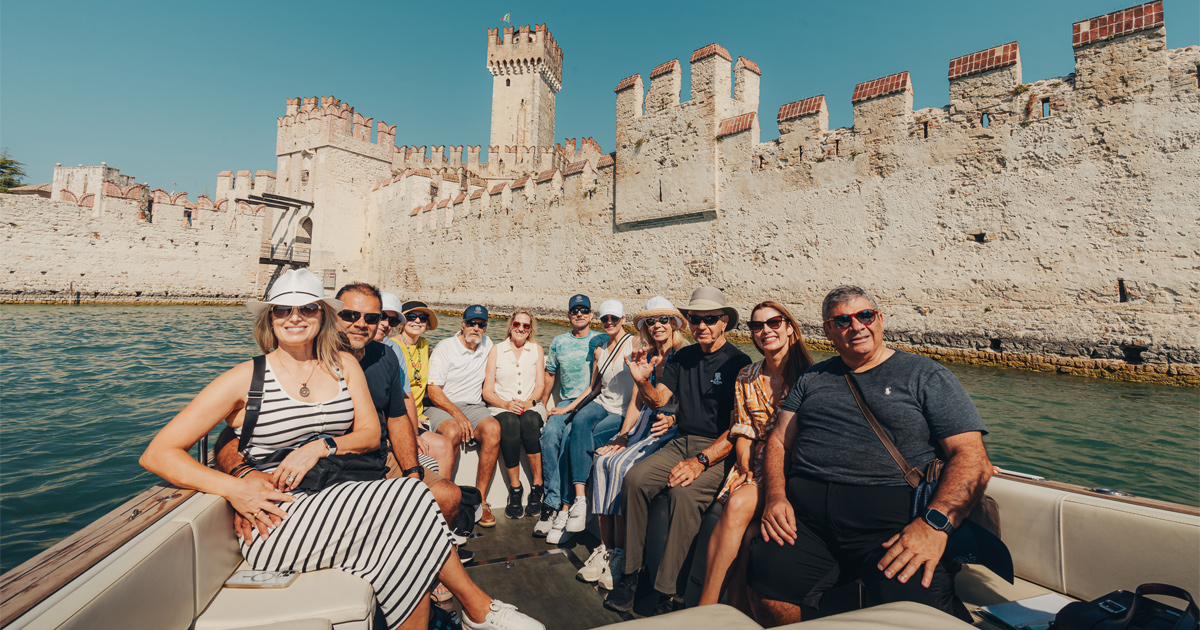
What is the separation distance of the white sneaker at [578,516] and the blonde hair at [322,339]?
1634 millimetres

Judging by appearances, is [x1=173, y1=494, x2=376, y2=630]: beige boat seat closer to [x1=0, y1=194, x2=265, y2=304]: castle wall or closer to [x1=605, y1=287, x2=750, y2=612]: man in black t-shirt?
[x1=605, y1=287, x2=750, y2=612]: man in black t-shirt

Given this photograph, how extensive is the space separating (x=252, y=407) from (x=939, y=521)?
249 centimetres

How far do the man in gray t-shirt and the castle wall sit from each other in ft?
92.6

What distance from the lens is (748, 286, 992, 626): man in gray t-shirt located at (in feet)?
6.04

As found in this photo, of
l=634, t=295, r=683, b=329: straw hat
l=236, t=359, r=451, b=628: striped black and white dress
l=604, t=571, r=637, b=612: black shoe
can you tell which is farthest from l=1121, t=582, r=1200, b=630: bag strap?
l=634, t=295, r=683, b=329: straw hat

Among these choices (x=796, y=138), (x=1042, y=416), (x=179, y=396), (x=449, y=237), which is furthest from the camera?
(x=449, y=237)

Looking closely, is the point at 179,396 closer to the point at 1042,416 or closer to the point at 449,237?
Result: the point at 1042,416

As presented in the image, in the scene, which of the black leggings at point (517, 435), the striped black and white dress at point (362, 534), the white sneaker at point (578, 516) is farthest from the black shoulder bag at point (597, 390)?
the striped black and white dress at point (362, 534)

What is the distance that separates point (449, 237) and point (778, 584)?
22.9m

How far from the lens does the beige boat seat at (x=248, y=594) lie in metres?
1.66

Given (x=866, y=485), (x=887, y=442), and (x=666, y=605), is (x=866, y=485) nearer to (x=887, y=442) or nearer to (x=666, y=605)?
(x=887, y=442)

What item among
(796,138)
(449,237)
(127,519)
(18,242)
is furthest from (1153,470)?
(18,242)

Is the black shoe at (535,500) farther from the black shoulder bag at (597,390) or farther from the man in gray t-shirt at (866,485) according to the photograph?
the man in gray t-shirt at (866,485)

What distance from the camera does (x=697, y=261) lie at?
14055 mm
